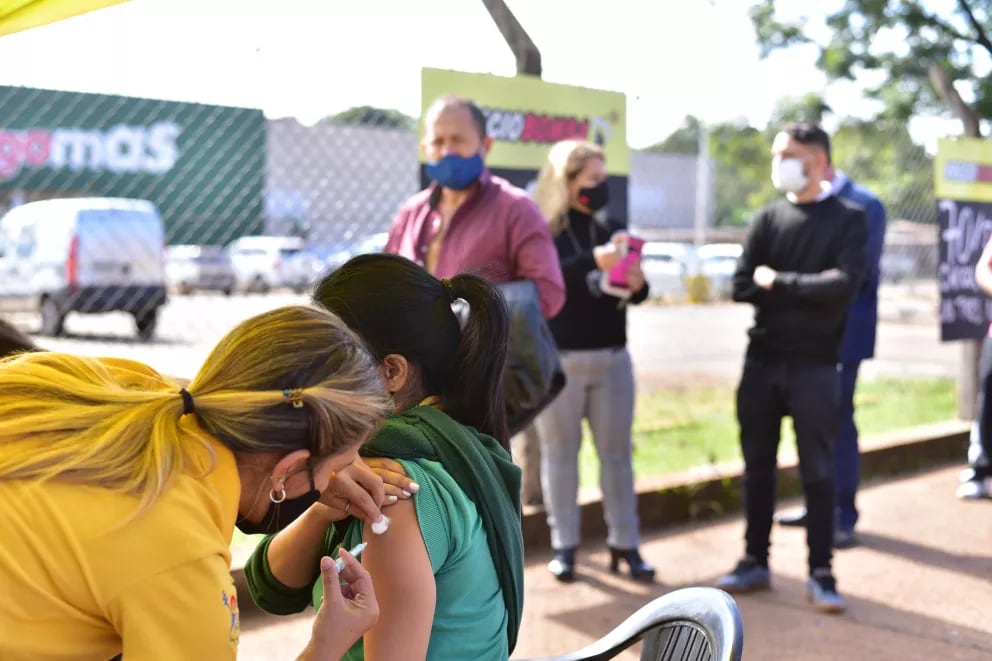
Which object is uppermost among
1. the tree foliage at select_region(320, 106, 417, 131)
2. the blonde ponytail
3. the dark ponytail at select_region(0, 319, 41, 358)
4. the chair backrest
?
the tree foliage at select_region(320, 106, 417, 131)

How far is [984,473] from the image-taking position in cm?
650

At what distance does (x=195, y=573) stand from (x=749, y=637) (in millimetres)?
3254

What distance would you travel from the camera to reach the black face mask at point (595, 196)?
4699 mm

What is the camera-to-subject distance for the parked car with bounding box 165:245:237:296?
6.39m

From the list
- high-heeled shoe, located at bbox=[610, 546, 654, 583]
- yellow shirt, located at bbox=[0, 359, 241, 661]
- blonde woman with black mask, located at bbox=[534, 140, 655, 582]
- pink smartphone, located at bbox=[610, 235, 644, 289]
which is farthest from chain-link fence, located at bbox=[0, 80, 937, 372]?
yellow shirt, located at bbox=[0, 359, 241, 661]

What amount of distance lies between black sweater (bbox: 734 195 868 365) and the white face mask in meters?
0.09

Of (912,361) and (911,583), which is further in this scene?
(912,361)

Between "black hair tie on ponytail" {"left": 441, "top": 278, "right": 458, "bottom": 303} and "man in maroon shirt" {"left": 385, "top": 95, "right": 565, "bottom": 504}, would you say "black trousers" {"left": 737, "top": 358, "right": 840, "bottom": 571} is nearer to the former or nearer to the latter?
"man in maroon shirt" {"left": 385, "top": 95, "right": 565, "bottom": 504}

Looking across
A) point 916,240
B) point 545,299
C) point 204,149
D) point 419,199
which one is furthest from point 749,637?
point 916,240

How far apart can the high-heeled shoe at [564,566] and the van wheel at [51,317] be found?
3.28 m

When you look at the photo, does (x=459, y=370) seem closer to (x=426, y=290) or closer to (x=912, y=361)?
(x=426, y=290)

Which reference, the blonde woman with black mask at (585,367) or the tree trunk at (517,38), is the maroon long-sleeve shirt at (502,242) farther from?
the tree trunk at (517,38)

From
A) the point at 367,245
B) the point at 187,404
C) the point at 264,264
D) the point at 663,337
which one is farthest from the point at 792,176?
the point at 663,337

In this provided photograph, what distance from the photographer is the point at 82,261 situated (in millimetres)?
6043
